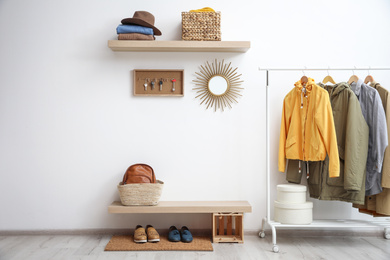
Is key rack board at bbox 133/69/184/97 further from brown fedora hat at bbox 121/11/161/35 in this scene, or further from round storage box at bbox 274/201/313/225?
round storage box at bbox 274/201/313/225

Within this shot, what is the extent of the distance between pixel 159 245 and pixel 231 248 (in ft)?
1.87

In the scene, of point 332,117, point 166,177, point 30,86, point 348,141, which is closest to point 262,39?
point 332,117

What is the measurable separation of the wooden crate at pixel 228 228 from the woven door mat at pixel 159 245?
118 millimetres

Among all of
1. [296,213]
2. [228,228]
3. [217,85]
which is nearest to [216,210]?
[228,228]

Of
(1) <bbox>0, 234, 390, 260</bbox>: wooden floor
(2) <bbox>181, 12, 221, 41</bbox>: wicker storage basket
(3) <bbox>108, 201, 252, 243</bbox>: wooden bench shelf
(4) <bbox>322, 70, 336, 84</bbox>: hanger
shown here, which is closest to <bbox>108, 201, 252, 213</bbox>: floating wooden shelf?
(3) <bbox>108, 201, 252, 243</bbox>: wooden bench shelf

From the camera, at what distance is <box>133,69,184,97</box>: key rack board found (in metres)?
3.47

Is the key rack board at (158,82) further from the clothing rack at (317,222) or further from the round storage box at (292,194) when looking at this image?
the round storage box at (292,194)

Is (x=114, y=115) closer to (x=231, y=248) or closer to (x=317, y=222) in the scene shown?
(x=231, y=248)

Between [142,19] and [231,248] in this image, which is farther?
[142,19]

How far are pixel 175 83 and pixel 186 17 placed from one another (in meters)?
0.58

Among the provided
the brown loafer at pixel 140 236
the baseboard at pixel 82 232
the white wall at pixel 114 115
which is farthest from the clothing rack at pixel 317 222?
the brown loafer at pixel 140 236

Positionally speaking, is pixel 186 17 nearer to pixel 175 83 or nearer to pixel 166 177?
pixel 175 83

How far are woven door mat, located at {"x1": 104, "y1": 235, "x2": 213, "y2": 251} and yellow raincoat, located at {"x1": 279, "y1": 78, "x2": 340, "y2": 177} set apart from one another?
91cm

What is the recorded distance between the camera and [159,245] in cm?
307
